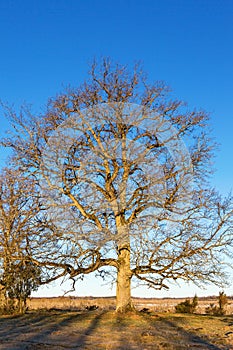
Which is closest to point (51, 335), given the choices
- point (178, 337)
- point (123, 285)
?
point (178, 337)

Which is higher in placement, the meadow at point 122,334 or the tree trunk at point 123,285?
the tree trunk at point 123,285

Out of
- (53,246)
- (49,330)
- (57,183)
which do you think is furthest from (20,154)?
(49,330)

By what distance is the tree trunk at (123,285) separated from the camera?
18547 mm

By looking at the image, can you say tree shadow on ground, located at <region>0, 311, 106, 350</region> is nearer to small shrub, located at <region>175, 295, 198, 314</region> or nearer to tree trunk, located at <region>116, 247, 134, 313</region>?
tree trunk, located at <region>116, 247, 134, 313</region>

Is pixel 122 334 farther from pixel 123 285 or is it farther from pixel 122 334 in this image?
pixel 123 285

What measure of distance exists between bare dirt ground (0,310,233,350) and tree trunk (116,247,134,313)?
2.14 feet

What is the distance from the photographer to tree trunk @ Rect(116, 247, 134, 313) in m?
18.5

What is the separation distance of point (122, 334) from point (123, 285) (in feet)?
18.9

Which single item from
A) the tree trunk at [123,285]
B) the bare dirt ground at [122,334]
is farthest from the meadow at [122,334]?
the tree trunk at [123,285]

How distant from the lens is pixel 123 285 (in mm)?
18578

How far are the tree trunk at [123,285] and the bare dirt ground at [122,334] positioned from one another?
652mm

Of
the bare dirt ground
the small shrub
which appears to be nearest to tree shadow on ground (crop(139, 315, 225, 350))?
the bare dirt ground

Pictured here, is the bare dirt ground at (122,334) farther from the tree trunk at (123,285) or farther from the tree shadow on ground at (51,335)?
the tree trunk at (123,285)

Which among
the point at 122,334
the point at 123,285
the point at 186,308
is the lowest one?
the point at 122,334
